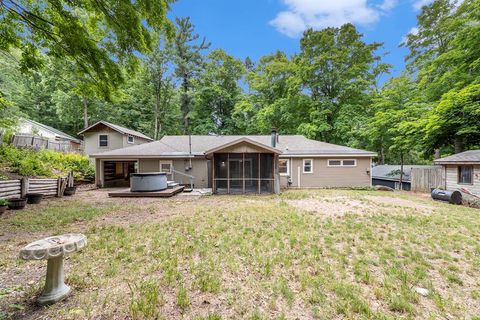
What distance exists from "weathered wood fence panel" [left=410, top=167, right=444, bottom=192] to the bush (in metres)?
22.0

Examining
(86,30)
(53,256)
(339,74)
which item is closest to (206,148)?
(86,30)

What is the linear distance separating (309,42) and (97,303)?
2414 centimetres

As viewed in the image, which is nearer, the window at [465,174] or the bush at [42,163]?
the bush at [42,163]

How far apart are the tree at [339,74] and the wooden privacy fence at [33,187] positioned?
1865cm

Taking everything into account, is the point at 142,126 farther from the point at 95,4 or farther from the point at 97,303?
the point at 97,303

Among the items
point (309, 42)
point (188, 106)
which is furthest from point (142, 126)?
point (309, 42)

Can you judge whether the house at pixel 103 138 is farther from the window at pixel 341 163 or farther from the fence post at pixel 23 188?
the window at pixel 341 163

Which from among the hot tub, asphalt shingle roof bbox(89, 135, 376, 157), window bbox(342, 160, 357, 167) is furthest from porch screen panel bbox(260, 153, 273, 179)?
the hot tub

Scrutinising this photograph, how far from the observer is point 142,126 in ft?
88.5

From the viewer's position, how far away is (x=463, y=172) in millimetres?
11367

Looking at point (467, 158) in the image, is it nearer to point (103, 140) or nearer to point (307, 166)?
point (307, 166)

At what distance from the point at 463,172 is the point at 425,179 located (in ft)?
9.84

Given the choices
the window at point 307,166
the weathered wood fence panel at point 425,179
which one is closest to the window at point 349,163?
the window at point 307,166

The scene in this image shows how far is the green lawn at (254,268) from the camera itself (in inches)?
99.1
